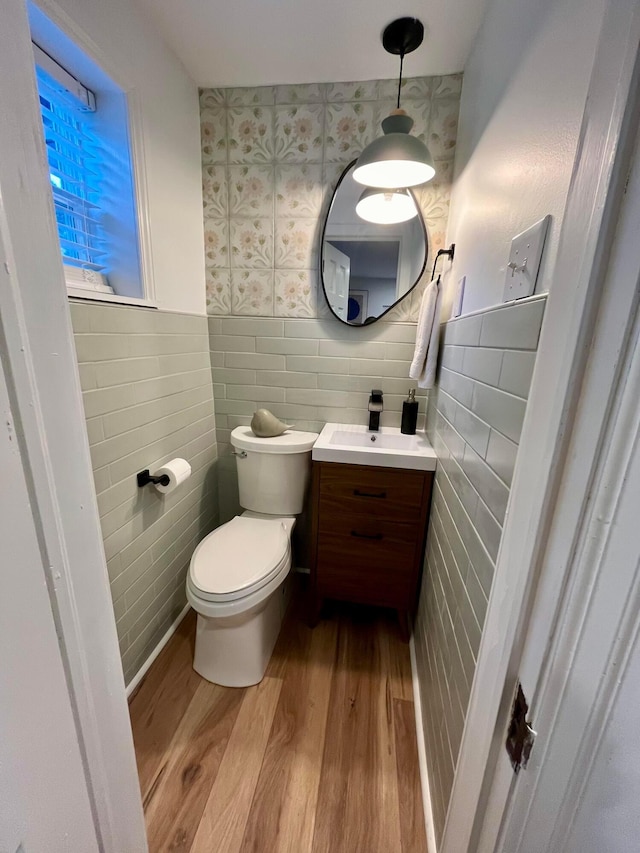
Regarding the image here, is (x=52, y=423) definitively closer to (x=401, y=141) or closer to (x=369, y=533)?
(x=369, y=533)

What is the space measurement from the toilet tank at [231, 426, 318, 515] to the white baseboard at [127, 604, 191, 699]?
0.58 meters

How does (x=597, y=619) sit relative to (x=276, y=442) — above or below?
above

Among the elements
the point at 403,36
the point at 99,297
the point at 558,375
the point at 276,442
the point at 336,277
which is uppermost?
the point at 403,36

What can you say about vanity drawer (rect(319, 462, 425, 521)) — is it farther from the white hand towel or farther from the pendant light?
the pendant light

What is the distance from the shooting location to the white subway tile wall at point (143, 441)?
3.43 ft

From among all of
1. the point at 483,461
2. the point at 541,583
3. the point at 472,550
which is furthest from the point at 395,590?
the point at 541,583

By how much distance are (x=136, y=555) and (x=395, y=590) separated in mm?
1041

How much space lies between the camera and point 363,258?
1.54m

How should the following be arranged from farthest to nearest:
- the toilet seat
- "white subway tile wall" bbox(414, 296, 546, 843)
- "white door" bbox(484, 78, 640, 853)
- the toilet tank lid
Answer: the toilet tank lid, the toilet seat, "white subway tile wall" bbox(414, 296, 546, 843), "white door" bbox(484, 78, 640, 853)

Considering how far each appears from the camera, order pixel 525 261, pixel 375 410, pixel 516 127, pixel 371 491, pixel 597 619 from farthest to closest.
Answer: pixel 375 410 < pixel 371 491 < pixel 516 127 < pixel 525 261 < pixel 597 619

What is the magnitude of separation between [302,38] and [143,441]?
1.53m

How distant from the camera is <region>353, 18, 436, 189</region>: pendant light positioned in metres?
1.12

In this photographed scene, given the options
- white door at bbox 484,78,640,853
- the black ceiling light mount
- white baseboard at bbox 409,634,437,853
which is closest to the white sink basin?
white baseboard at bbox 409,634,437,853

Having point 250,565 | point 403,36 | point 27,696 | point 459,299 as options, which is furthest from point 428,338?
point 27,696
